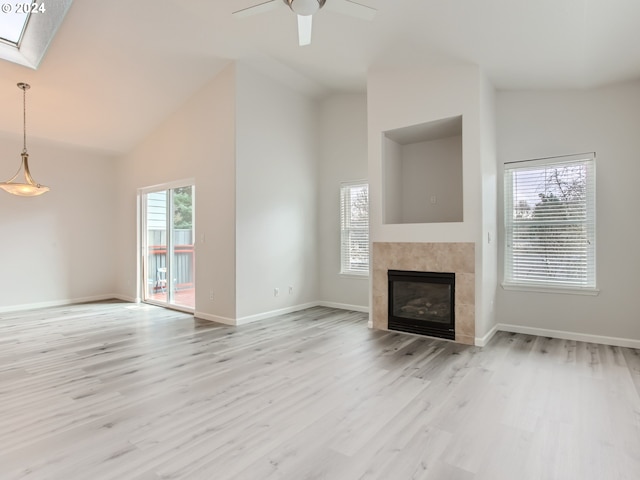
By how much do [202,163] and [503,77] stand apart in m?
4.29

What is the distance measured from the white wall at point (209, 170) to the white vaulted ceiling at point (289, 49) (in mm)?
287

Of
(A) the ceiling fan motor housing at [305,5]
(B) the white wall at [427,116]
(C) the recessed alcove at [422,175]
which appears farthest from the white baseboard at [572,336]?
(A) the ceiling fan motor housing at [305,5]

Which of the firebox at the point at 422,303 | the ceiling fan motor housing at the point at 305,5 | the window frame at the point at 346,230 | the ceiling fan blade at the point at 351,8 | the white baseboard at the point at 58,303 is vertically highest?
the ceiling fan blade at the point at 351,8

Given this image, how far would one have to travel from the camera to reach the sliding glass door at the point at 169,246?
6.16 metres

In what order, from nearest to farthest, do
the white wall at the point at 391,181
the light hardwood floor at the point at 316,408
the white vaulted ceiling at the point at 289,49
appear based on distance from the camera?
the light hardwood floor at the point at 316,408
the white vaulted ceiling at the point at 289,49
the white wall at the point at 391,181

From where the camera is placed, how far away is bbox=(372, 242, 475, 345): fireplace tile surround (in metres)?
4.17

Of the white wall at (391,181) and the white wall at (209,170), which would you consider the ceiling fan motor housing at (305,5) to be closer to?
the white wall at (391,181)

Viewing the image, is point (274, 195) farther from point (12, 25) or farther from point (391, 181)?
point (12, 25)

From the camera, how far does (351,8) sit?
293cm

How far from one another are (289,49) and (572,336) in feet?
16.4

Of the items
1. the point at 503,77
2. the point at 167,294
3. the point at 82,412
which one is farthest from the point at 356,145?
the point at 82,412

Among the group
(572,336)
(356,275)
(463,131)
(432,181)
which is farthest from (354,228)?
(572,336)

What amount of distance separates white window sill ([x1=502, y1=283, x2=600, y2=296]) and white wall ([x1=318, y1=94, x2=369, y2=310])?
7.09 ft

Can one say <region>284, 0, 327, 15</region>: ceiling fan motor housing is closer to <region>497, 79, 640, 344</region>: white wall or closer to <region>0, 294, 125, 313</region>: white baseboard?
<region>497, 79, 640, 344</region>: white wall
